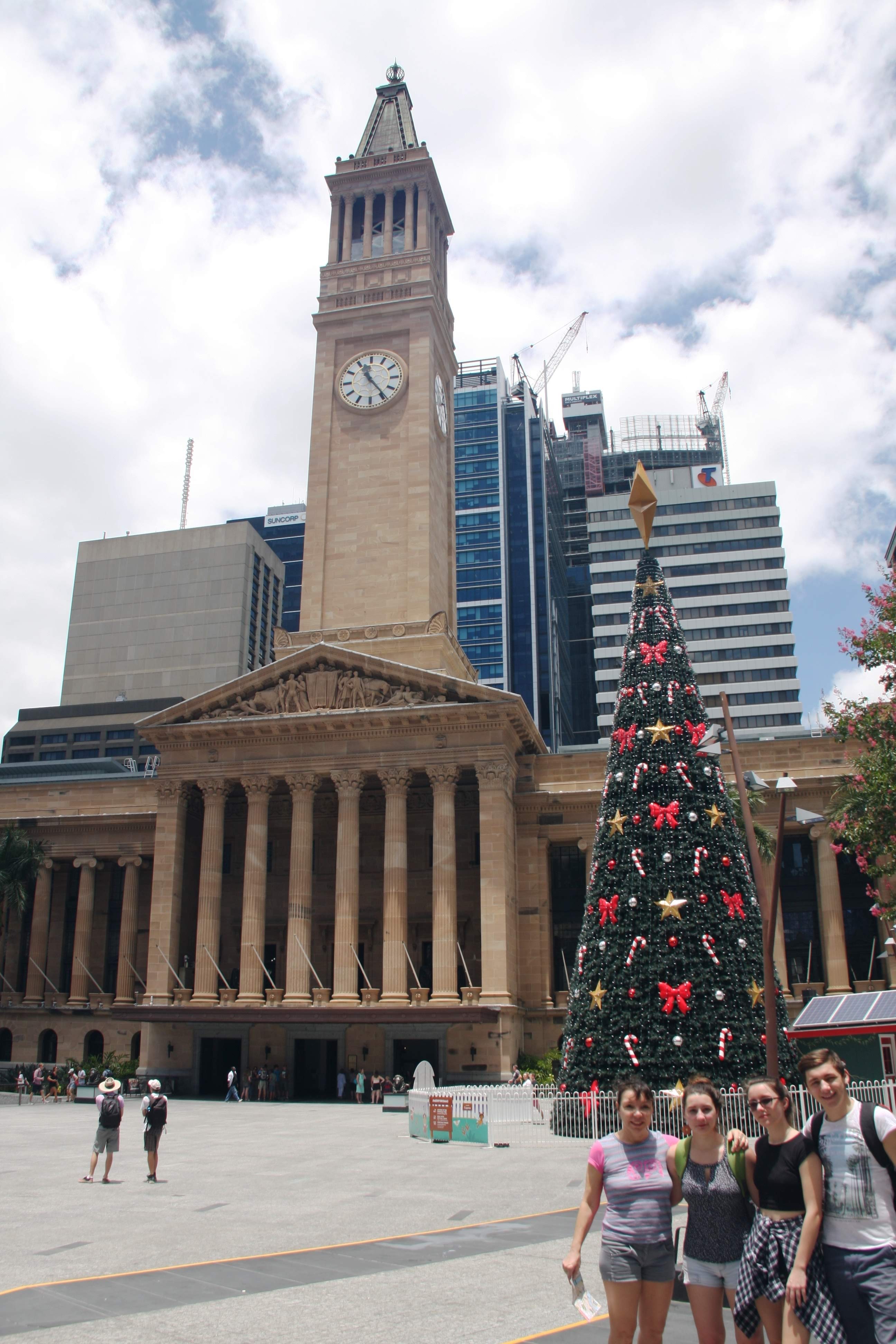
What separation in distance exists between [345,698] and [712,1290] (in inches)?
1747

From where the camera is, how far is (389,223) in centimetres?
6675

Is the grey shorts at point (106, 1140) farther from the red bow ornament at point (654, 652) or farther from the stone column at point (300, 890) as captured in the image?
the stone column at point (300, 890)

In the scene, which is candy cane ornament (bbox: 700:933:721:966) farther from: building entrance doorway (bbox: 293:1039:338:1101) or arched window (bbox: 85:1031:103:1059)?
arched window (bbox: 85:1031:103:1059)

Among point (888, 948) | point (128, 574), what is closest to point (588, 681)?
point (128, 574)

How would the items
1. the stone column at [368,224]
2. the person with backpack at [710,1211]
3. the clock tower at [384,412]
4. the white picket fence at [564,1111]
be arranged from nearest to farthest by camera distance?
the person with backpack at [710,1211] < the white picket fence at [564,1111] < the clock tower at [384,412] < the stone column at [368,224]

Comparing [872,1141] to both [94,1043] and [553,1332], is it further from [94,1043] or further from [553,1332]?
[94,1043]

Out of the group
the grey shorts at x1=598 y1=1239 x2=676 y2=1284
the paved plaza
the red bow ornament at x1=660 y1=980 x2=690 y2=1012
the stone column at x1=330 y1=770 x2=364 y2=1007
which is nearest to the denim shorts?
the grey shorts at x1=598 y1=1239 x2=676 y2=1284

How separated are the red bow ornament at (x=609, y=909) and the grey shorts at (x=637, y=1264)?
2129 centimetres

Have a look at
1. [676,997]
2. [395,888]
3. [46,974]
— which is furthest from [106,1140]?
[46,974]

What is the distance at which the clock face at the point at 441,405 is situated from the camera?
214 feet

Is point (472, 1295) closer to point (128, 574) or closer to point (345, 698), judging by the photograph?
point (345, 698)

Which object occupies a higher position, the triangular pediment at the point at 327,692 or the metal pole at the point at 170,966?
the triangular pediment at the point at 327,692

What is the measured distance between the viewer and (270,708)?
174 ft

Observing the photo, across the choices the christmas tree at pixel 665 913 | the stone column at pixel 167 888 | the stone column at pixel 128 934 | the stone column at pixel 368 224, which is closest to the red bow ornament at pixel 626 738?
the christmas tree at pixel 665 913
